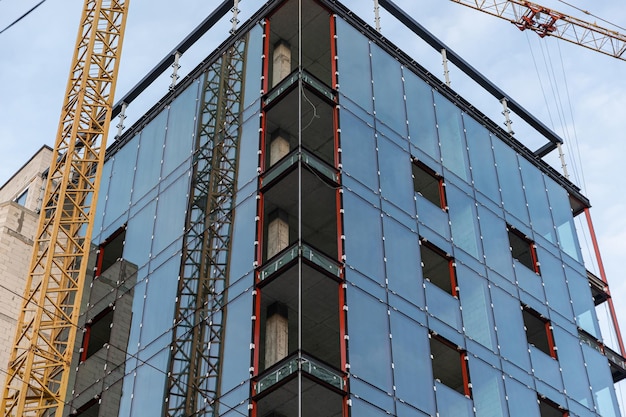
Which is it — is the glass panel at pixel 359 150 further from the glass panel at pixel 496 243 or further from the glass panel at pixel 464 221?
the glass panel at pixel 496 243

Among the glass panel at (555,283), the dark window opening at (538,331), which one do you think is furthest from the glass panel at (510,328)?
the glass panel at (555,283)

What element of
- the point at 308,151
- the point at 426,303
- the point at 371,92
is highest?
the point at 371,92

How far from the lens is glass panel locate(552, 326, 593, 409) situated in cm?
5591

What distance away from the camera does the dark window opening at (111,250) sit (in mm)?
58281

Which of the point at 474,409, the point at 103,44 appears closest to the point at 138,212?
the point at 103,44

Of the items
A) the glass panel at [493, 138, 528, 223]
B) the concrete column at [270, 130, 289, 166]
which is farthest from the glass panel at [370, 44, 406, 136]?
the glass panel at [493, 138, 528, 223]

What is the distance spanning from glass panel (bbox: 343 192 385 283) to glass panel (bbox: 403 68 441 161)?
842 cm

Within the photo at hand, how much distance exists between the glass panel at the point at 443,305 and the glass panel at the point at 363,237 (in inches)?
145

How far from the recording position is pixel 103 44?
206 feet

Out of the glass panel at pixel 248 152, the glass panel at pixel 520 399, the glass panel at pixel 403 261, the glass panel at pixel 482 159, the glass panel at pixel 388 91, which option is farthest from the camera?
the glass panel at pixel 482 159

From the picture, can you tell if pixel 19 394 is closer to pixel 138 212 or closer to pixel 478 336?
pixel 138 212

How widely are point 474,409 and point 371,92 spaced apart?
60.9ft

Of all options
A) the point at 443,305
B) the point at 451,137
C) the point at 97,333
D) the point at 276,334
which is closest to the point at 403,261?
the point at 443,305

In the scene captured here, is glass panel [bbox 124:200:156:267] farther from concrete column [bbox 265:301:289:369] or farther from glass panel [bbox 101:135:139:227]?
concrete column [bbox 265:301:289:369]
